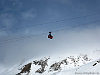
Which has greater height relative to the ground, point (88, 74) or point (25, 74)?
point (25, 74)

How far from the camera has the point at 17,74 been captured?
5847 cm

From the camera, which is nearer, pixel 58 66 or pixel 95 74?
pixel 95 74

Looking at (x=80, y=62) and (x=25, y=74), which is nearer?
(x=25, y=74)

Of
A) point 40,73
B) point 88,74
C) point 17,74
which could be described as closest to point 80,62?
point 40,73

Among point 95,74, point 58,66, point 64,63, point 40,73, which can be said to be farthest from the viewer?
point 64,63

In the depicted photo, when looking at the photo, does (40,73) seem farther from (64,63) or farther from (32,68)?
(64,63)

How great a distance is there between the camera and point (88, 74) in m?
15.3

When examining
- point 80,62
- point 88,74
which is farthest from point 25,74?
point 88,74

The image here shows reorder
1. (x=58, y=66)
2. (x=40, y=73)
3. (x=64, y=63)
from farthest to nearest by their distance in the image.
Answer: (x=64, y=63) → (x=58, y=66) → (x=40, y=73)

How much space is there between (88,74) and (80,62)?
53.5 m

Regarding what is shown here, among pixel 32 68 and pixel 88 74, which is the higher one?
pixel 32 68

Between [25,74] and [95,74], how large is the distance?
5100 cm

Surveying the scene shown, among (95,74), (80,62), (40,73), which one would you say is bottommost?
(95,74)

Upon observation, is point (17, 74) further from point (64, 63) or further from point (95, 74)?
point (95, 74)
